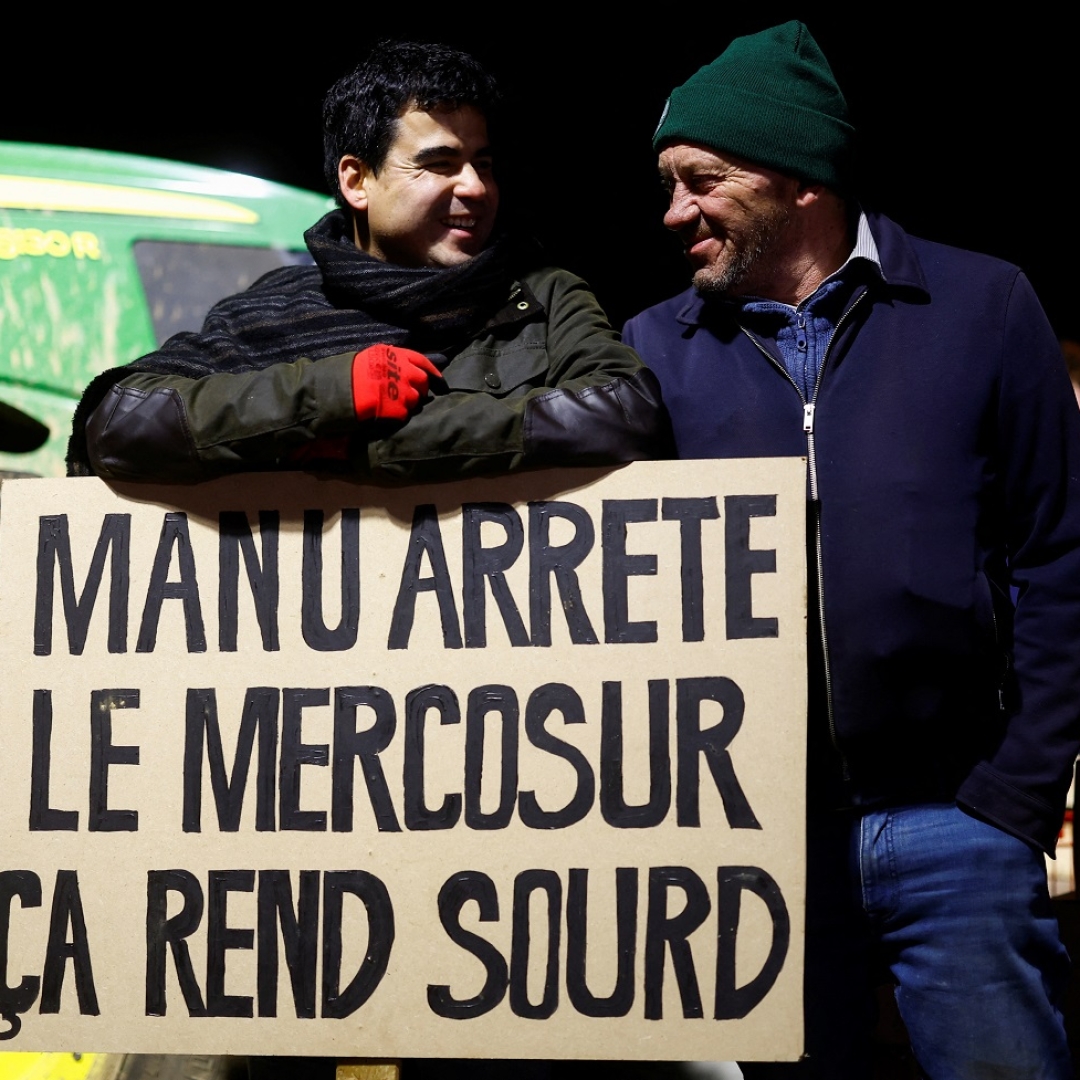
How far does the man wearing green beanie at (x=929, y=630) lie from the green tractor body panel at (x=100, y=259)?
88.5 inches

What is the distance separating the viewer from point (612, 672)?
1665 millimetres

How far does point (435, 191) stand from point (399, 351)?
0.38 metres

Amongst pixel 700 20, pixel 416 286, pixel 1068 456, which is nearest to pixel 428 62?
pixel 416 286

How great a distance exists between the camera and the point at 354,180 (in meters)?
2.06

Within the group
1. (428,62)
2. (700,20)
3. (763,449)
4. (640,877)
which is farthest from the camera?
(700,20)

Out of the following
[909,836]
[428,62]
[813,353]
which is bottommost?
[909,836]

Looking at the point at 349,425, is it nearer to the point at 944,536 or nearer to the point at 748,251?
the point at 748,251

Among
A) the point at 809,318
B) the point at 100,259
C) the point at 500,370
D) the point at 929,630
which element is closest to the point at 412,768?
the point at 500,370

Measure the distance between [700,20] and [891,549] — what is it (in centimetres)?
247

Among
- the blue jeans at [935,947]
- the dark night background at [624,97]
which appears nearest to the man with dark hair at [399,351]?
the blue jeans at [935,947]

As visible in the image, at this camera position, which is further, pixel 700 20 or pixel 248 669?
pixel 700 20

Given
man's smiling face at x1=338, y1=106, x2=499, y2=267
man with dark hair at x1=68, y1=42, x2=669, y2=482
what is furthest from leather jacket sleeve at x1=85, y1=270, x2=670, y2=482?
man's smiling face at x1=338, y1=106, x2=499, y2=267

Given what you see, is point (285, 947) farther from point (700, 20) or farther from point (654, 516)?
point (700, 20)

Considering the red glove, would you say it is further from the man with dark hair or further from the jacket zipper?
the jacket zipper
